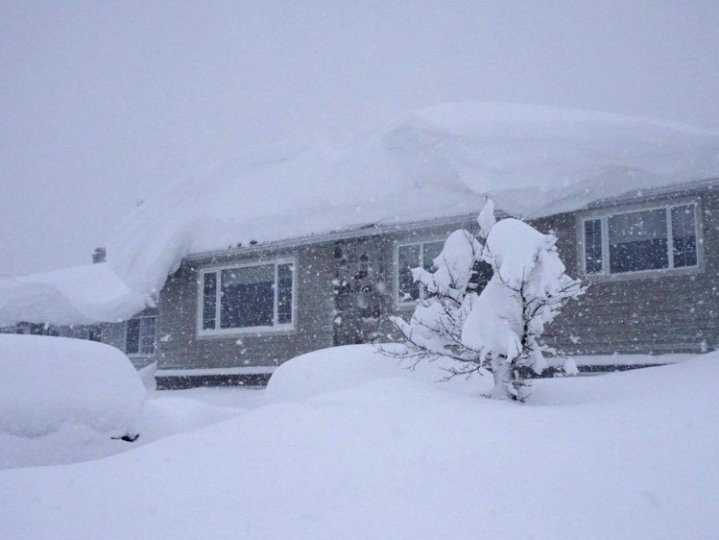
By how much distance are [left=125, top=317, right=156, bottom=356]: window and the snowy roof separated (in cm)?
547

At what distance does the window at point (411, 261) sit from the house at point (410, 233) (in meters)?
0.04

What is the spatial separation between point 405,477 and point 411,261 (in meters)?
8.59

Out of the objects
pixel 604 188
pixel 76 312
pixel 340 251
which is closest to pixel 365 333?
pixel 340 251

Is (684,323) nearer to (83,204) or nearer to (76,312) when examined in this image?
(76,312)

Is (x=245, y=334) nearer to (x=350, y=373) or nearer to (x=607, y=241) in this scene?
(x=350, y=373)

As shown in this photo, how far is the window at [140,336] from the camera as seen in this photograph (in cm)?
1894

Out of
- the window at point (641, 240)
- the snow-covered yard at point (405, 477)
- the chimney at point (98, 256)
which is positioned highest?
the chimney at point (98, 256)

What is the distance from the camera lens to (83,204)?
177 metres

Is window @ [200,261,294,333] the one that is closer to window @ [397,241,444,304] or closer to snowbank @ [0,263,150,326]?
window @ [397,241,444,304]

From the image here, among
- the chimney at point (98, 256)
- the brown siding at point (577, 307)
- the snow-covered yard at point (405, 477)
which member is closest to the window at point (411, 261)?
the brown siding at point (577, 307)

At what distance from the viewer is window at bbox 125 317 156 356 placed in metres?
18.9

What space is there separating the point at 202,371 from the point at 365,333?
13.8 ft

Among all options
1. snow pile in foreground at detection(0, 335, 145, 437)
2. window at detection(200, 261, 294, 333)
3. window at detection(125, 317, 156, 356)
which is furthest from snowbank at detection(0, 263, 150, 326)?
snow pile in foreground at detection(0, 335, 145, 437)

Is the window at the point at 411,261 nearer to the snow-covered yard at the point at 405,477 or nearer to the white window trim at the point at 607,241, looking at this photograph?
the white window trim at the point at 607,241
